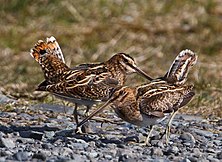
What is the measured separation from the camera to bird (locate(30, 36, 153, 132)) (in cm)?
847

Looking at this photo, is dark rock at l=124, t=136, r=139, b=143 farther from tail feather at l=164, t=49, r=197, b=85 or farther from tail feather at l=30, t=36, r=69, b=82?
tail feather at l=30, t=36, r=69, b=82

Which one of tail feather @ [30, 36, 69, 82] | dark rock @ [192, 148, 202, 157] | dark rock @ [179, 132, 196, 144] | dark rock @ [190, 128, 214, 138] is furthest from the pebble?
tail feather @ [30, 36, 69, 82]

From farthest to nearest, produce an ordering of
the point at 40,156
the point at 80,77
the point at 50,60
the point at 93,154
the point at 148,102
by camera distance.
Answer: the point at 50,60 → the point at 80,77 → the point at 148,102 → the point at 93,154 → the point at 40,156

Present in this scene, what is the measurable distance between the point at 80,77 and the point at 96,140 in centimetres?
81

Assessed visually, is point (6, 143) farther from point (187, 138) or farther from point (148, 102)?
point (187, 138)

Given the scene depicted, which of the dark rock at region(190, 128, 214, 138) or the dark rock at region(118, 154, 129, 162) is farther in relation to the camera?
the dark rock at region(190, 128, 214, 138)

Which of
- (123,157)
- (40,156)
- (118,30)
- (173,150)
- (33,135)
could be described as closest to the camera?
(40,156)

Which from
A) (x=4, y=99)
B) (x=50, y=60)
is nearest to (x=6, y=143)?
(x=50, y=60)

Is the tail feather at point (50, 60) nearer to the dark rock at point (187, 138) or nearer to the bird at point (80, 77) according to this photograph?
the bird at point (80, 77)

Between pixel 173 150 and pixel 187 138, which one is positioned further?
pixel 187 138

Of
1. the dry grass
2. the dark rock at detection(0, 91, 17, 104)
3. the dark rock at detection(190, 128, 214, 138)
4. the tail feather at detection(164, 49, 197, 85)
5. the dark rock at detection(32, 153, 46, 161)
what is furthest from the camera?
the dry grass

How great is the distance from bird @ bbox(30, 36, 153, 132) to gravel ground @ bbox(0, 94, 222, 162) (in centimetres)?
35

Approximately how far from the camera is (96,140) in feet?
26.6

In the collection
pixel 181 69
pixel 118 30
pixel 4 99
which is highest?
pixel 118 30
